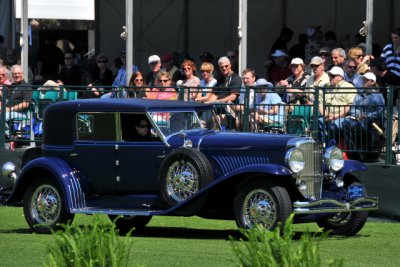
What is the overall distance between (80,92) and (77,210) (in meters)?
6.14

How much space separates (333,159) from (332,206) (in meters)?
0.70

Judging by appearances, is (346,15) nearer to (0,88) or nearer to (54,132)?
(0,88)

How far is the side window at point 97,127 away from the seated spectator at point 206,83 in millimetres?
3971

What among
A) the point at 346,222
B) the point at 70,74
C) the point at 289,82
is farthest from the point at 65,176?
the point at 70,74

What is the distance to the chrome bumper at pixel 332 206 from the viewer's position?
43.2ft

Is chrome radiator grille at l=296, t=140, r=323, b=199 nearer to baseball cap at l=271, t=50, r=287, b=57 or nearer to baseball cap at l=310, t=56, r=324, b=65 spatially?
baseball cap at l=310, t=56, r=324, b=65

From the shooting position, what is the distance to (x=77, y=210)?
45.9ft

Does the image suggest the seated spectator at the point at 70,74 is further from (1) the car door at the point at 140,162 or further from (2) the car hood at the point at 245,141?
(2) the car hood at the point at 245,141

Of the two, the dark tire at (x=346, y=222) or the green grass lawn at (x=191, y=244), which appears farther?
the dark tire at (x=346, y=222)

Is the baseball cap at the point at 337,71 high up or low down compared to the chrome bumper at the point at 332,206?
up

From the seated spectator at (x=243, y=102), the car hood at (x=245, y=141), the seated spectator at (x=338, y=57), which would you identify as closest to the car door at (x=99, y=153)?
the car hood at (x=245, y=141)

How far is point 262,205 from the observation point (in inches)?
519

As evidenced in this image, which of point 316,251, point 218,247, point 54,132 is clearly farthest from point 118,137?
point 316,251

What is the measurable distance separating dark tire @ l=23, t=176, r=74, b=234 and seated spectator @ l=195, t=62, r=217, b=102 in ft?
14.9
